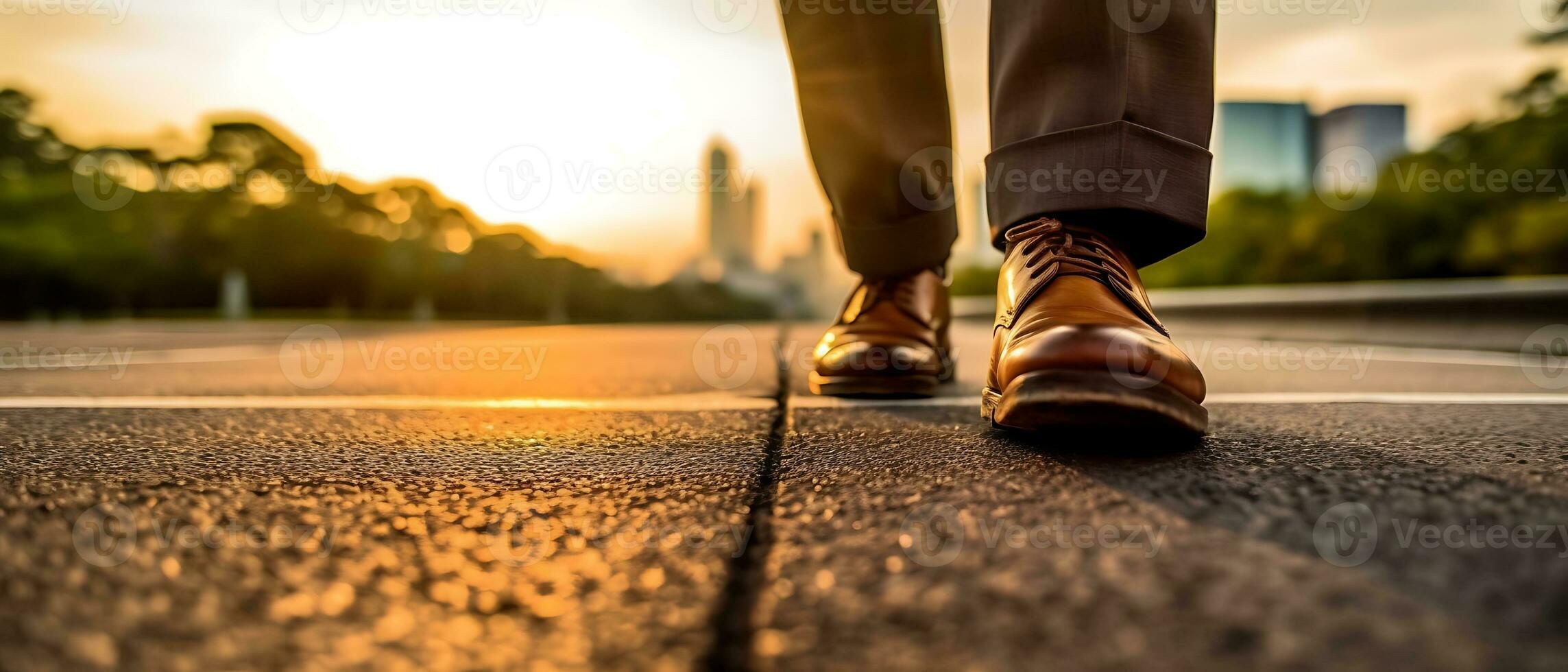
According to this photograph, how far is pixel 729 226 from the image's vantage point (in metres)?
49.1

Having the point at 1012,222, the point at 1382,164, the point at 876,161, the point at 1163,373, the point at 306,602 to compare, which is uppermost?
the point at 1382,164

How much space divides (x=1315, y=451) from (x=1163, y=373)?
0.53 ft

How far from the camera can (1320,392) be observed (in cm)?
148

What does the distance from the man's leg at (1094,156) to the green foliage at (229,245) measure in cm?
2826

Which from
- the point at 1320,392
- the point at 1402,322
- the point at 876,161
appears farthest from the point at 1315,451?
the point at 1402,322

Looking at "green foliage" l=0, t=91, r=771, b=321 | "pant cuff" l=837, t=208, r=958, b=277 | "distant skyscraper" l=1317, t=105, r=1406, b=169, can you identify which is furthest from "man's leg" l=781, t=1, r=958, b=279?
"distant skyscraper" l=1317, t=105, r=1406, b=169

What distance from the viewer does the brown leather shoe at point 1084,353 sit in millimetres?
811

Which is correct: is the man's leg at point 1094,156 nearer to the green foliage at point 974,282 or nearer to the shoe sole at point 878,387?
the shoe sole at point 878,387

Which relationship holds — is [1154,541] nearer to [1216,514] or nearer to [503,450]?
[1216,514]

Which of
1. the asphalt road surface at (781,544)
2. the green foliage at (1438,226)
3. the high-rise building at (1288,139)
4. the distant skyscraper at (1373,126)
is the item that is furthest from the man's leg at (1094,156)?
the distant skyscraper at (1373,126)

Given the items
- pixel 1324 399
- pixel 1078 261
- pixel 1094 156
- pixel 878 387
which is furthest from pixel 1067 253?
pixel 1324 399

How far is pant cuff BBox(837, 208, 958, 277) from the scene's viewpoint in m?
1.65

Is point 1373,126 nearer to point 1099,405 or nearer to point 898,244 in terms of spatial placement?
point 898,244

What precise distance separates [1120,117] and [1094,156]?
0.06 meters
